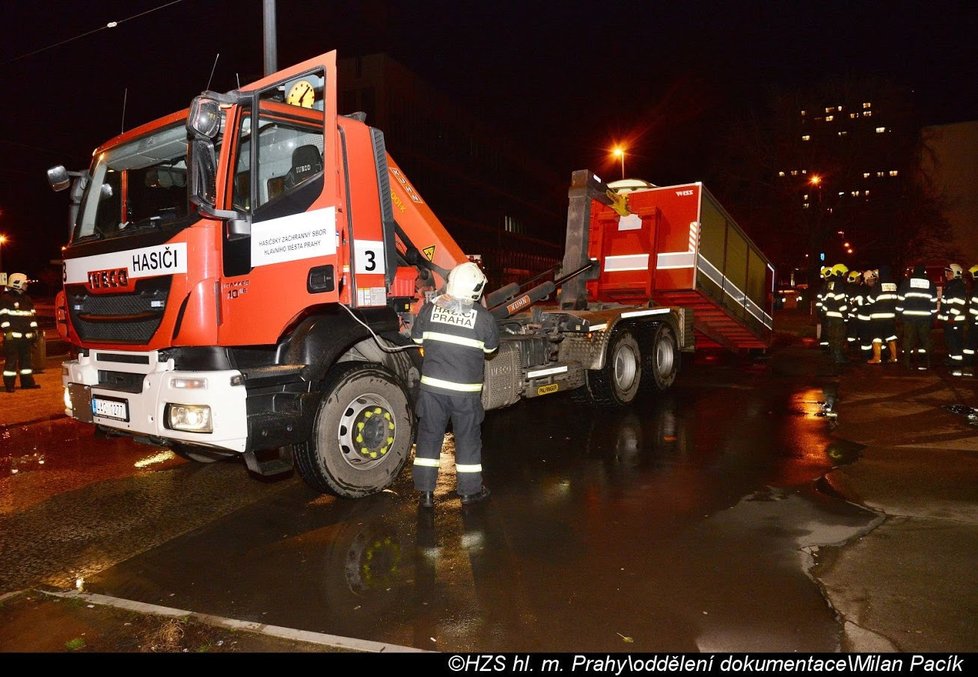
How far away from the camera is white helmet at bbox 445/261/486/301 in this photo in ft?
16.2

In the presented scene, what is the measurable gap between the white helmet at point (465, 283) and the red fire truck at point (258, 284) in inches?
20.2

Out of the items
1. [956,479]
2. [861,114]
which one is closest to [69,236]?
[956,479]

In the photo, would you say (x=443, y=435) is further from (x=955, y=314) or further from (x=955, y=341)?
(x=955, y=314)

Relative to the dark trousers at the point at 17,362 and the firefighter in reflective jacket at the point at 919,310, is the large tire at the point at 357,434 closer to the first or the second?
the dark trousers at the point at 17,362

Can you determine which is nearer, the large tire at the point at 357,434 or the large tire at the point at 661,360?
the large tire at the point at 357,434

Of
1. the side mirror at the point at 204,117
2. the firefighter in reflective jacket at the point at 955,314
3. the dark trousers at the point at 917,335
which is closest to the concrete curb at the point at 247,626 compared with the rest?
the side mirror at the point at 204,117

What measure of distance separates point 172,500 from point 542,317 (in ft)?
13.4

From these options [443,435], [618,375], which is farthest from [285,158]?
[618,375]

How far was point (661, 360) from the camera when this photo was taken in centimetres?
975

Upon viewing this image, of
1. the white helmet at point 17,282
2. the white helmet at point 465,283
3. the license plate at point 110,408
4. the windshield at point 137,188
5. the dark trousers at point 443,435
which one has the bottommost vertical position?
the dark trousers at point 443,435

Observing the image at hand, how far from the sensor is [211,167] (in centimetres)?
440

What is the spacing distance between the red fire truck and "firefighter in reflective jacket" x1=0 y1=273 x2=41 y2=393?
5.83 m

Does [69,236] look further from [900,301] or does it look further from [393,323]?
[900,301]

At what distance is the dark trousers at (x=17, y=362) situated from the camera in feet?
33.6
